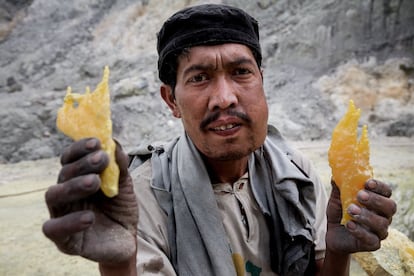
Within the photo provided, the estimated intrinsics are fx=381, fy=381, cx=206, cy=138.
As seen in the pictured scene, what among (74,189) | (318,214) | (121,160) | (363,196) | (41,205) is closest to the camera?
(74,189)

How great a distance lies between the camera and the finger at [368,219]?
142 centimetres

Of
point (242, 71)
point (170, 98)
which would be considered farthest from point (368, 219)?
point (170, 98)

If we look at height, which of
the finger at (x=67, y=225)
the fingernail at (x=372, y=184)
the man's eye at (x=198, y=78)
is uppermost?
the man's eye at (x=198, y=78)

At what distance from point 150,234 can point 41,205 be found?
441 centimetres

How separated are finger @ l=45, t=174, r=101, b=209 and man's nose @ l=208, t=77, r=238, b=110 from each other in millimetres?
811

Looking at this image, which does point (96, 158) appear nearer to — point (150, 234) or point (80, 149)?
point (80, 149)

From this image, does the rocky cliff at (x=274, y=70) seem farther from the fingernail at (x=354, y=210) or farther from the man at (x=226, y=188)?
the fingernail at (x=354, y=210)

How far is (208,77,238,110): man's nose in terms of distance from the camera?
1.78 m

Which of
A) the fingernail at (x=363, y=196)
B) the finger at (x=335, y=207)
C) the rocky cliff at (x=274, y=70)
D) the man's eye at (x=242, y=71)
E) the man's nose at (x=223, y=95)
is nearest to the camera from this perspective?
the fingernail at (x=363, y=196)

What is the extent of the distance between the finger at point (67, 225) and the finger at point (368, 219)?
0.94 meters

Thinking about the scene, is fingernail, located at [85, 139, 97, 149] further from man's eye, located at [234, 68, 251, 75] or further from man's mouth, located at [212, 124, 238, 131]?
man's eye, located at [234, 68, 251, 75]

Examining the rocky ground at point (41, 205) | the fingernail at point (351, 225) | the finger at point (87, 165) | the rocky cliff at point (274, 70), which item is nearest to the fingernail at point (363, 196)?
the fingernail at point (351, 225)

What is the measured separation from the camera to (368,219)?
1.43 m

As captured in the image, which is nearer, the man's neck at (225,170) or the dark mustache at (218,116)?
the dark mustache at (218,116)
